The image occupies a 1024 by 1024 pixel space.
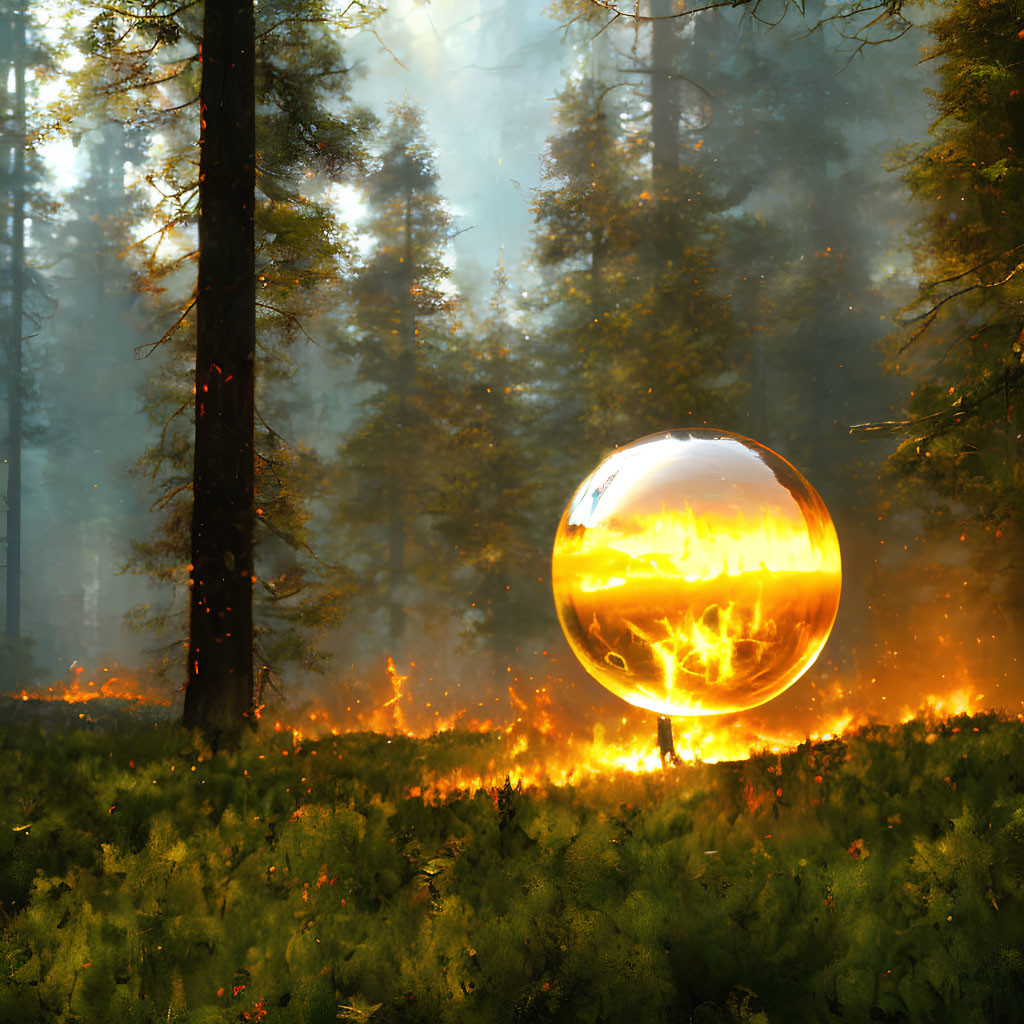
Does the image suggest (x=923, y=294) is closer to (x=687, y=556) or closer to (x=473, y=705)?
(x=687, y=556)

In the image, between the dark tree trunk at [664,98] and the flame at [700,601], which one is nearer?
the flame at [700,601]

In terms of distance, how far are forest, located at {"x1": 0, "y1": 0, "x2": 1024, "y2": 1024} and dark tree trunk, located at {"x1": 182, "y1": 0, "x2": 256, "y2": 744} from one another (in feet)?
0.13

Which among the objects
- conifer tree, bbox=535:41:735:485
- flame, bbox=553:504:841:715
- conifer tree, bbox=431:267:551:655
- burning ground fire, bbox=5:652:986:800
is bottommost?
burning ground fire, bbox=5:652:986:800

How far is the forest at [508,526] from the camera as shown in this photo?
2.83 meters

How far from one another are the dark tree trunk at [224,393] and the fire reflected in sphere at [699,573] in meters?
3.54

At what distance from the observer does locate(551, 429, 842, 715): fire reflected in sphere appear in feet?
15.7

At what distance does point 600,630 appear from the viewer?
5.12m

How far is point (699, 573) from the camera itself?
15.6 ft

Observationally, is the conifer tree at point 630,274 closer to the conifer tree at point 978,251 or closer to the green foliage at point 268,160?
the conifer tree at point 978,251

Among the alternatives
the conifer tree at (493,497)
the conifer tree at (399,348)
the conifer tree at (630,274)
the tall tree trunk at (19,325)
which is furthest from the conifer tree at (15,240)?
the conifer tree at (630,274)

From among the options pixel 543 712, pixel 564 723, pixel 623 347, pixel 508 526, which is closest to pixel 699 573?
pixel 623 347

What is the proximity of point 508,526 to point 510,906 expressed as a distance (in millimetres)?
19833

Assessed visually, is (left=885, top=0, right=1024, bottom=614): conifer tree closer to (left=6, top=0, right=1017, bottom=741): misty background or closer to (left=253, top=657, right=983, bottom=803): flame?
Result: (left=253, top=657, right=983, bottom=803): flame

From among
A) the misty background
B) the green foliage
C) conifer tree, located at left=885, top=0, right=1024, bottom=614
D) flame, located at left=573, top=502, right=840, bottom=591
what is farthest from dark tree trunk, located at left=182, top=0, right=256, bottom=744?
the misty background
